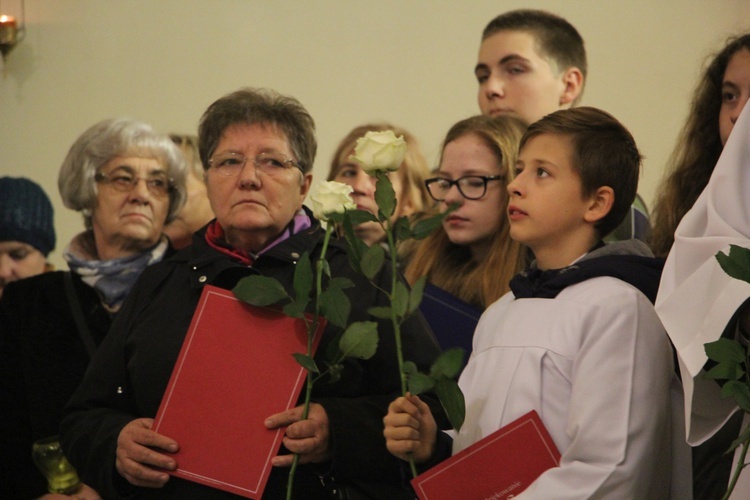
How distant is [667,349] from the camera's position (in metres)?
2.25

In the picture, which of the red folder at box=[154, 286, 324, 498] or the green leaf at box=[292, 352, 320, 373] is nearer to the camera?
the green leaf at box=[292, 352, 320, 373]

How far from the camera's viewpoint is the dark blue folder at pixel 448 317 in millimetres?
3039

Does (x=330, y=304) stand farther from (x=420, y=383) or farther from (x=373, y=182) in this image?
(x=373, y=182)

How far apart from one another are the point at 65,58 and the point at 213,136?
3458 millimetres

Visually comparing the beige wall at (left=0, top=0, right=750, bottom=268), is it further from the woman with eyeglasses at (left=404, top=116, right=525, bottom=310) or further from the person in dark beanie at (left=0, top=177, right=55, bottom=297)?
the woman with eyeglasses at (left=404, top=116, right=525, bottom=310)

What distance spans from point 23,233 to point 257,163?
6.64 feet

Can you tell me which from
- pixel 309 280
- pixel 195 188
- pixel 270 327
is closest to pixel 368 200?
pixel 195 188

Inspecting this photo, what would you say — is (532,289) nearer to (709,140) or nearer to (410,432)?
(410,432)

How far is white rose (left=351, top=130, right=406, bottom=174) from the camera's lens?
208 centimetres

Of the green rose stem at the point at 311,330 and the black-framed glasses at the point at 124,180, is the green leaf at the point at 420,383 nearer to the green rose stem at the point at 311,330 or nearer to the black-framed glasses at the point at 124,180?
the green rose stem at the point at 311,330

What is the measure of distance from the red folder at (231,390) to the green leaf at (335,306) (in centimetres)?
22

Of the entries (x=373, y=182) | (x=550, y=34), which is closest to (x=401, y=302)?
(x=373, y=182)

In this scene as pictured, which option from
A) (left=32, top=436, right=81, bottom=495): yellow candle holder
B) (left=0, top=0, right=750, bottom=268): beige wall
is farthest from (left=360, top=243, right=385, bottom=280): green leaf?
(left=0, top=0, right=750, bottom=268): beige wall

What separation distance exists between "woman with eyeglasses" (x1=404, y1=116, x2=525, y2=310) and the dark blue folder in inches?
5.4
